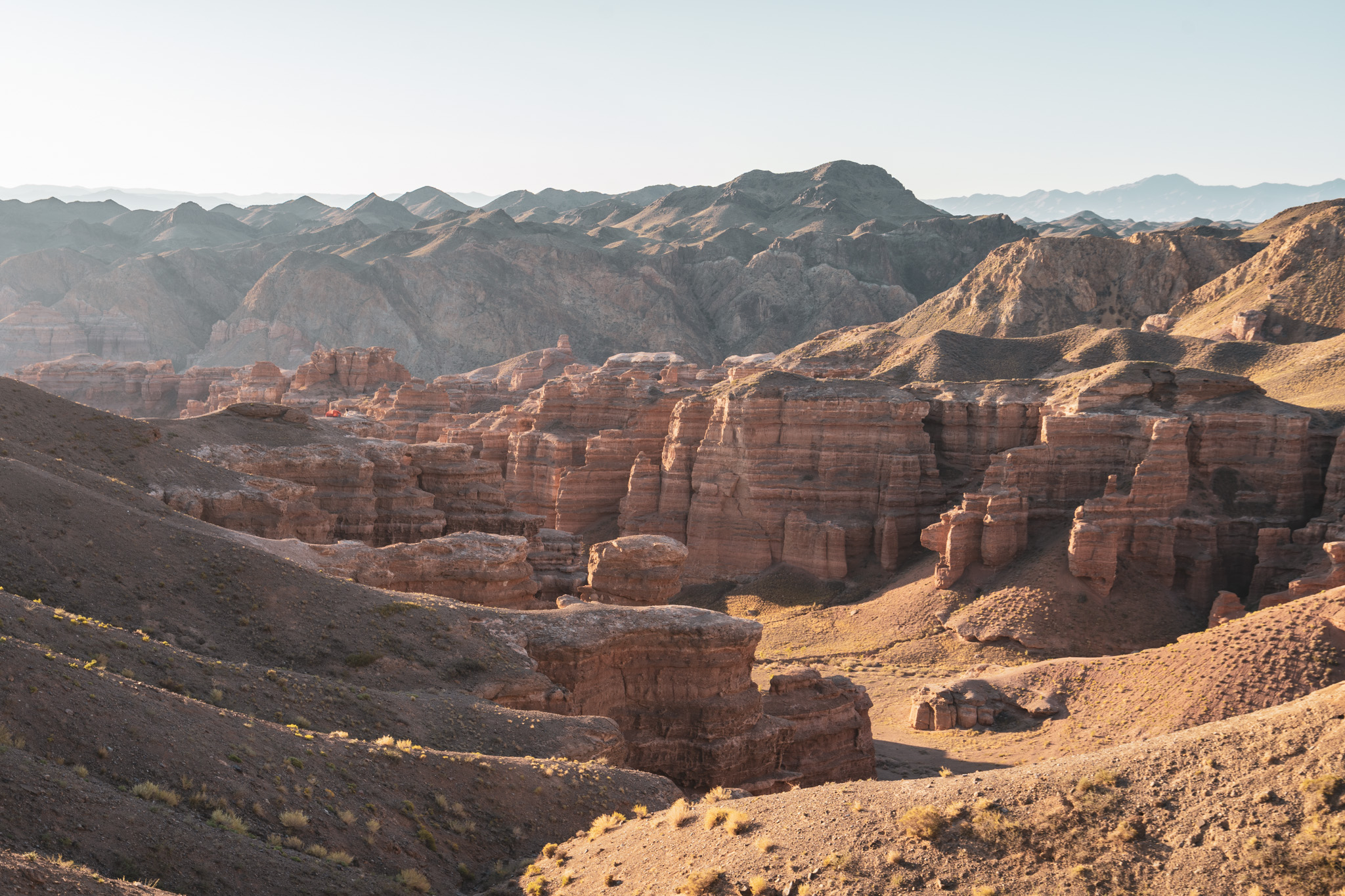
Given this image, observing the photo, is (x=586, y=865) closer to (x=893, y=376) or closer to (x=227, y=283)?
(x=893, y=376)

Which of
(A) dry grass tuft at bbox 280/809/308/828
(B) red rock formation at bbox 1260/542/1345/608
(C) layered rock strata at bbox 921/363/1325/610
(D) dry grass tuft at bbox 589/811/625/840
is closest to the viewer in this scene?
(A) dry grass tuft at bbox 280/809/308/828

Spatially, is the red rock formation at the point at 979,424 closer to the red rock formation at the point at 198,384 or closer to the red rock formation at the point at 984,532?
the red rock formation at the point at 984,532

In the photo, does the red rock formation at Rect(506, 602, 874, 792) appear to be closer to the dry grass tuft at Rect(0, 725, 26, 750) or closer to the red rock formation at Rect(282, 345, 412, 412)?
the dry grass tuft at Rect(0, 725, 26, 750)

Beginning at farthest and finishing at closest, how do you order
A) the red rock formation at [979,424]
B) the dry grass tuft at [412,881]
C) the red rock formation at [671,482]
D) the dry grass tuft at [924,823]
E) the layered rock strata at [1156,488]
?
the red rock formation at [671,482]
the red rock formation at [979,424]
the layered rock strata at [1156,488]
the dry grass tuft at [412,881]
the dry grass tuft at [924,823]

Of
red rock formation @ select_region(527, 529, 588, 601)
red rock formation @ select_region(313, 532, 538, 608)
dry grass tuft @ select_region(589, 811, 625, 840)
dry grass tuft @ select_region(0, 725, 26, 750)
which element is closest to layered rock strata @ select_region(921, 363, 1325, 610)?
red rock formation @ select_region(527, 529, 588, 601)

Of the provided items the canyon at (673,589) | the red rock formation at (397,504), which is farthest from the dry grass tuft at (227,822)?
the red rock formation at (397,504)

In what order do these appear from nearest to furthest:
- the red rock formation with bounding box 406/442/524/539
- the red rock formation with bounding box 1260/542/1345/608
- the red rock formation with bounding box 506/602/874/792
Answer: the red rock formation with bounding box 506/602/874/792, the red rock formation with bounding box 1260/542/1345/608, the red rock formation with bounding box 406/442/524/539
